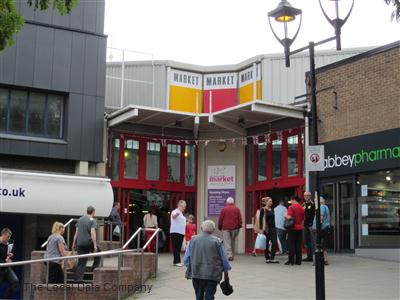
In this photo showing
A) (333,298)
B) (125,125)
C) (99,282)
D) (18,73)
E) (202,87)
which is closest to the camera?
(333,298)

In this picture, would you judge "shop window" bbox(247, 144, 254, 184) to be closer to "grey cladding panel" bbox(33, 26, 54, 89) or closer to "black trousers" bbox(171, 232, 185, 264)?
"black trousers" bbox(171, 232, 185, 264)

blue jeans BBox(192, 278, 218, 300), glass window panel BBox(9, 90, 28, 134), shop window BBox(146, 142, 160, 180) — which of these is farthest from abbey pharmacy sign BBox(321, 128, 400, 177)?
glass window panel BBox(9, 90, 28, 134)

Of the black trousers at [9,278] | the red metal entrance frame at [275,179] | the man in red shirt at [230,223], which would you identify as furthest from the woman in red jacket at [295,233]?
the black trousers at [9,278]

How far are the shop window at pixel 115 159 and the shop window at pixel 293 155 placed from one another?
19.7 ft

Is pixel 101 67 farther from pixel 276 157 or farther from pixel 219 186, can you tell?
pixel 276 157

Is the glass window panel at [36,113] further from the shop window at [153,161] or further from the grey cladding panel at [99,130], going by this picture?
the shop window at [153,161]

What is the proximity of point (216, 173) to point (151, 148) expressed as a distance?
8.42 feet

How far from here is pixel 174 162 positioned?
72.9ft

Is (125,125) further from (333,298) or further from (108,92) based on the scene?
(333,298)

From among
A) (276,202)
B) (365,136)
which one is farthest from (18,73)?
(365,136)

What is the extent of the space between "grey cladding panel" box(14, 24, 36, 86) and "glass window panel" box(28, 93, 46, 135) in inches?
24.0

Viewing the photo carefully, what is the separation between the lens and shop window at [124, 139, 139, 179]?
69.8ft

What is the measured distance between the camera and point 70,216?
1948cm

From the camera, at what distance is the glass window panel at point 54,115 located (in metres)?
20.1
